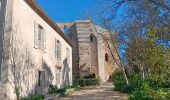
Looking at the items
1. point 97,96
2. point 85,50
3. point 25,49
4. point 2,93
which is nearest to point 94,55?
point 85,50

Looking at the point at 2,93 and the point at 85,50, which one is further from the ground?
the point at 85,50

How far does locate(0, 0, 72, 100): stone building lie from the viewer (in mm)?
13688

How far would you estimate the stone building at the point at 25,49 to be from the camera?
539 inches

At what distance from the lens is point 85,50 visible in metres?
46.7

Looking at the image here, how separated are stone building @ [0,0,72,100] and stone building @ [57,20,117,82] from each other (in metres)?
20.9

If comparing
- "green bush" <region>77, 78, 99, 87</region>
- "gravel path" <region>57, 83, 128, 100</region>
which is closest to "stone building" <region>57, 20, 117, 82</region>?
"green bush" <region>77, 78, 99, 87</region>

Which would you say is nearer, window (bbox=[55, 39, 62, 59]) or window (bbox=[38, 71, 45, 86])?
window (bbox=[38, 71, 45, 86])

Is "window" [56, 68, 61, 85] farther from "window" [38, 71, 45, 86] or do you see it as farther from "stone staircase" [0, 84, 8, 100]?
"stone staircase" [0, 84, 8, 100]

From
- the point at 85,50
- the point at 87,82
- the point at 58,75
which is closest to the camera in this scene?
the point at 58,75

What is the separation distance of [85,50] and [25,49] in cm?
3078

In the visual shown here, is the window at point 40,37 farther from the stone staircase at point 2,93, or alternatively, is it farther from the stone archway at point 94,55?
the stone archway at point 94,55

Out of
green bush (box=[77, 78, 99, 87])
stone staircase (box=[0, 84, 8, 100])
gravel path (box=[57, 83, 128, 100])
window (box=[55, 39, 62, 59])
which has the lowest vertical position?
gravel path (box=[57, 83, 128, 100])

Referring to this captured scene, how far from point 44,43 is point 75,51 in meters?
26.2

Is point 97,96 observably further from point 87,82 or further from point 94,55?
point 94,55
